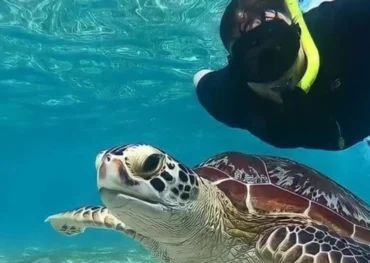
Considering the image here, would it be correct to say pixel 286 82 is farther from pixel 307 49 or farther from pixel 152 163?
pixel 152 163

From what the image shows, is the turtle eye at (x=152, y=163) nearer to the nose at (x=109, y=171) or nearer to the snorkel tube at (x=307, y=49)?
the nose at (x=109, y=171)

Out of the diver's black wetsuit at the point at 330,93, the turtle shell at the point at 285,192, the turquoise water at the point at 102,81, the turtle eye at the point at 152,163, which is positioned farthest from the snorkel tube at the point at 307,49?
the turquoise water at the point at 102,81

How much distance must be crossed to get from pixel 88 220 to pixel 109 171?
1.68 meters

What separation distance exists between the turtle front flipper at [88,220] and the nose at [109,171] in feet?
4.04

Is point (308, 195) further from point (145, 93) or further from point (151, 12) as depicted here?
point (145, 93)

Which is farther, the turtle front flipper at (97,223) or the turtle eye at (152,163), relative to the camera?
the turtle front flipper at (97,223)

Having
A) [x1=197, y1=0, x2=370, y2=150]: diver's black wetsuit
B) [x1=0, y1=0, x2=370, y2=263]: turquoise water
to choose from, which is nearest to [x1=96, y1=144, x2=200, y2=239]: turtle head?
[x1=197, y1=0, x2=370, y2=150]: diver's black wetsuit

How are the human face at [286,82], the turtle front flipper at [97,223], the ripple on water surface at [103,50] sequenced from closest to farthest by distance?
1. the human face at [286,82]
2. the turtle front flipper at [97,223]
3. the ripple on water surface at [103,50]

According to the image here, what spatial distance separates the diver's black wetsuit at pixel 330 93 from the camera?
3.62m

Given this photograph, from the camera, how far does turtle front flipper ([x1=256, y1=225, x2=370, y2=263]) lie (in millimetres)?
2557

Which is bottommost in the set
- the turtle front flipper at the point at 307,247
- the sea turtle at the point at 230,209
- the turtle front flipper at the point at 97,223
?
A: the turtle front flipper at the point at 307,247

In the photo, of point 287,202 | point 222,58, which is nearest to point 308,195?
point 287,202

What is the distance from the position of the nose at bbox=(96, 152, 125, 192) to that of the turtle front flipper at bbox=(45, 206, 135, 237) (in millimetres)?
1230

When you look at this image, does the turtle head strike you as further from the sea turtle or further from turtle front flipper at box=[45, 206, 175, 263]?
turtle front flipper at box=[45, 206, 175, 263]
